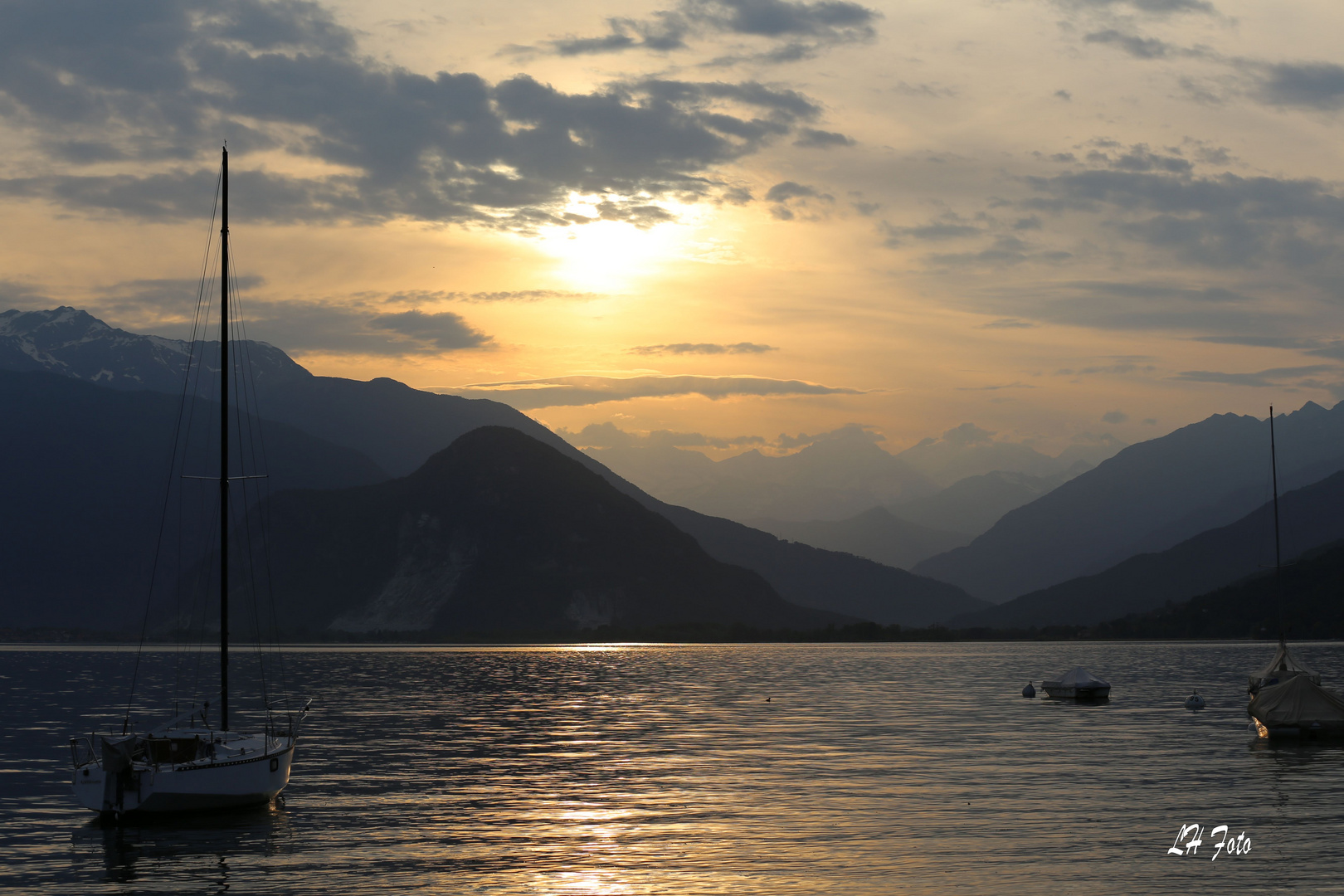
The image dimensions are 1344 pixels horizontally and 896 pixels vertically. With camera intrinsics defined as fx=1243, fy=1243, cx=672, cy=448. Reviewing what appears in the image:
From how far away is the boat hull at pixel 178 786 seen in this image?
162 ft

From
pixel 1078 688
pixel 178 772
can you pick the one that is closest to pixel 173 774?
pixel 178 772

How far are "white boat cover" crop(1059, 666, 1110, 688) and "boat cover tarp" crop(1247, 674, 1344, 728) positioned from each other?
126ft

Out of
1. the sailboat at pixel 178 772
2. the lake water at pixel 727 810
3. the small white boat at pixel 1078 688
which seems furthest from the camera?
the small white boat at pixel 1078 688

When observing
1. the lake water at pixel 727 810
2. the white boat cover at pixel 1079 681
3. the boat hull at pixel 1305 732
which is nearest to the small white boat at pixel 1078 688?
the white boat cover at pixel 1079 681

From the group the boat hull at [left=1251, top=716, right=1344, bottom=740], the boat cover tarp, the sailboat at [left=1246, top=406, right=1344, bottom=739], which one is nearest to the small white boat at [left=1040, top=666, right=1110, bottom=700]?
the sailboat at [left=1246, top=406, right=1344, bottom=739]

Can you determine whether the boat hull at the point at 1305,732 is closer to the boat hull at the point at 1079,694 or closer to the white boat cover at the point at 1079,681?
the boat hull at the point at 1079,694

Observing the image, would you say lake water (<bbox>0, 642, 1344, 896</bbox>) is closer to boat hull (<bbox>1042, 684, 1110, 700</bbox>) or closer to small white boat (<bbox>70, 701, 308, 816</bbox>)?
small white boat (<bbox>70, 701, 308, 816</bbox>)

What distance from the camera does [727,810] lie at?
5109cm

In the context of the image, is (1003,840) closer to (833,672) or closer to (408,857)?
(408,857)

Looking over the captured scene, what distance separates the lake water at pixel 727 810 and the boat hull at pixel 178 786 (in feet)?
3.06

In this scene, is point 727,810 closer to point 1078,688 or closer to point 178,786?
point 178,786

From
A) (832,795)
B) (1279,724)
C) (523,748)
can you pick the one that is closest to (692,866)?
(832,795)

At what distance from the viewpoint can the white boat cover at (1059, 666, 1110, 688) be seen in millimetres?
118938

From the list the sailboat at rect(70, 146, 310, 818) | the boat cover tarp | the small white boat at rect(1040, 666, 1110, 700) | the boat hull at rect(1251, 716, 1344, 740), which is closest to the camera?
the sailboat at rect(70, 146, 310, 818)
